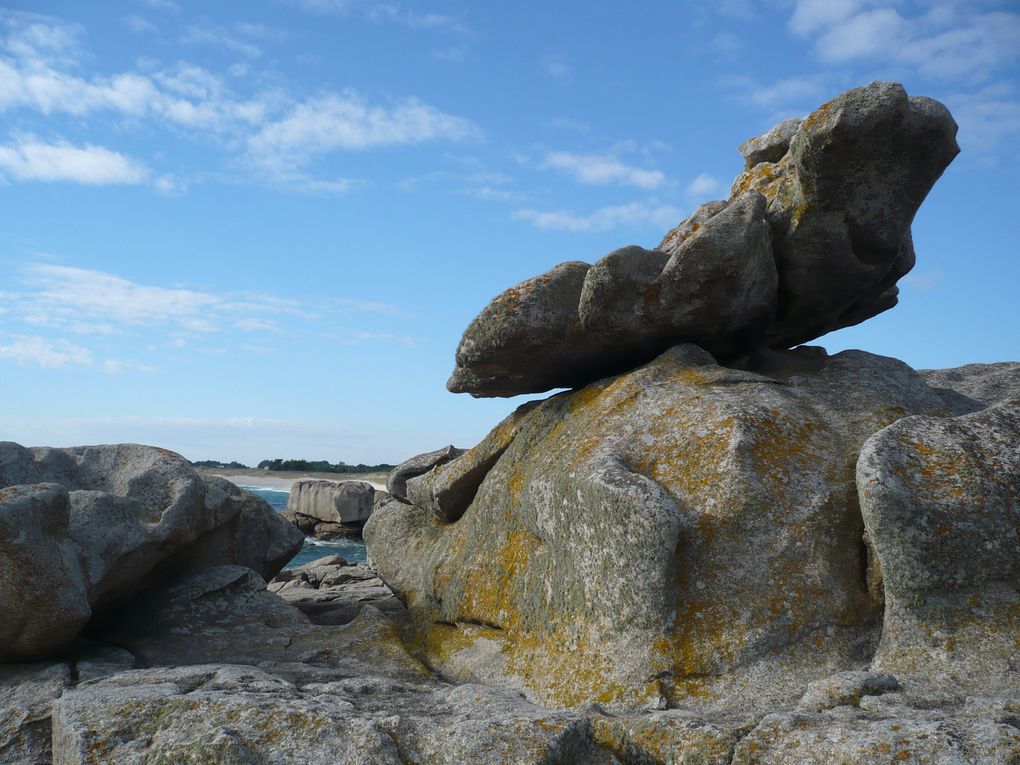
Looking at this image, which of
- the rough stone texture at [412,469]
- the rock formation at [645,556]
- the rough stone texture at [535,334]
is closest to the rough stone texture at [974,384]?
the rock formation at [645,556]

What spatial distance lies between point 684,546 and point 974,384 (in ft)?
24.3

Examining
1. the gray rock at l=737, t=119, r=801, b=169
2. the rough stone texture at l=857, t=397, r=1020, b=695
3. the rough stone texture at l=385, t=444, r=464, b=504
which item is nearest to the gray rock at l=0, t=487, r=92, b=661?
→ the rough stone texture at l=385, t=444, r=464, b=504

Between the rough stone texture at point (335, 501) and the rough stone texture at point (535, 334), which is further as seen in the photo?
the rough stone texture at point (335, 501)

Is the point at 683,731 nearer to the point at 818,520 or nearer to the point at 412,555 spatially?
the point at 818,520

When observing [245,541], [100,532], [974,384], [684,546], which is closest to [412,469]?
[245,541]

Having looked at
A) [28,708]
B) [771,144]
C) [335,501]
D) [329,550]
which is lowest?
[329,550]

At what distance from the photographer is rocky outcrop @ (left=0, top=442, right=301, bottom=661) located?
10008 millimetres

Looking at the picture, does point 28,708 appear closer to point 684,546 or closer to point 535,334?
point 684,546

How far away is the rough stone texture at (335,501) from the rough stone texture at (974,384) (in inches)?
1806

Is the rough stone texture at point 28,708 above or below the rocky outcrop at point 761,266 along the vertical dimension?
below

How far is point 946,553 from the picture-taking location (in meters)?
8.66

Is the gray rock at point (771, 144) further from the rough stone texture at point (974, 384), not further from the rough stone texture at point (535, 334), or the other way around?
the rough stone texture at point (974, 384)

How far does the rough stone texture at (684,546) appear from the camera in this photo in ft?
29.4

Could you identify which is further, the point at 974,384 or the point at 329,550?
the point at 329,550
